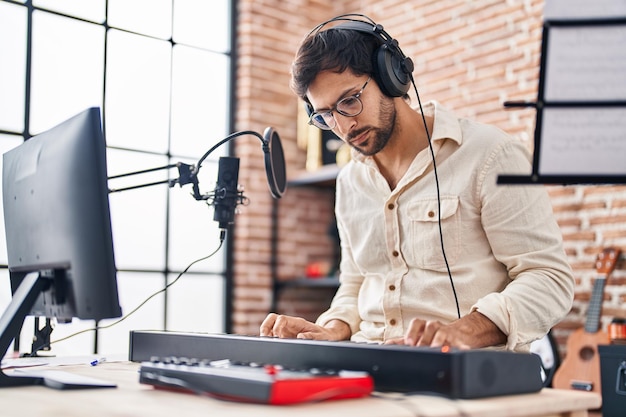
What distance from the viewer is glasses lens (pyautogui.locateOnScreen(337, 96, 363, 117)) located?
1.78 metres

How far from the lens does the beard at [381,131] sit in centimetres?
182

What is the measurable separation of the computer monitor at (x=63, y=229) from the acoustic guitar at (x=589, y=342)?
2387 millimetres

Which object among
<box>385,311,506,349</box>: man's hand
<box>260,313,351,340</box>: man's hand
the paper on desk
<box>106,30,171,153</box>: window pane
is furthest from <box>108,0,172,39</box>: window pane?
<box>385,311,506,349</box>: man's hand

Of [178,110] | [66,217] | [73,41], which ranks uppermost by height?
[73,41]

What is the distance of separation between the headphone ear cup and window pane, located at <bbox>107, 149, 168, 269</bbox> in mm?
2218

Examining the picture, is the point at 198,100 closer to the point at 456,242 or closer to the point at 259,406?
the point at 456,242

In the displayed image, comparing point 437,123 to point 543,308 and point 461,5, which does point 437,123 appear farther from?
point 461,5

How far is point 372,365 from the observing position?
1.09m

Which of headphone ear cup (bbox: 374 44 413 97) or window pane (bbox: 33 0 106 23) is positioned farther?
window pane (bbox: 33 0 106 23)

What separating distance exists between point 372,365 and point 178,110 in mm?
3239

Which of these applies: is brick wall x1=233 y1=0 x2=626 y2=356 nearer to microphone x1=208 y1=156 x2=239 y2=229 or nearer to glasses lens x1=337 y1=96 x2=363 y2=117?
glasses lens x1=337 y1=96 x2=363 y2=117

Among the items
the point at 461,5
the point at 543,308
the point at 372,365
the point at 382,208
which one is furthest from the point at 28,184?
the point at 461,5

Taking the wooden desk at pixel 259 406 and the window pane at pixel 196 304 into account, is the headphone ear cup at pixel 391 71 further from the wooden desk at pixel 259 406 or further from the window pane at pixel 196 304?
the window pane at pixel 196 304

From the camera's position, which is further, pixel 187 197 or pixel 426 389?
pixel 187 197
